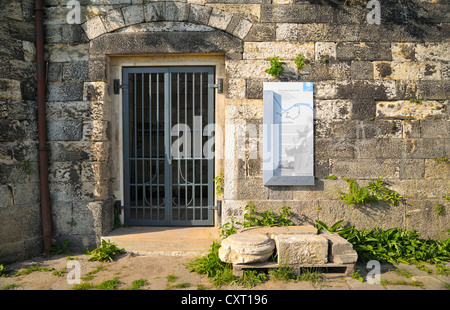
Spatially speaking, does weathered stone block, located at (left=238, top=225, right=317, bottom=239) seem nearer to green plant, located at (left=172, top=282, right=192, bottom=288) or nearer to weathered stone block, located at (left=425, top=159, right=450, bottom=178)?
green plant, located at (left=172, top=282, right=192, bottom=288)

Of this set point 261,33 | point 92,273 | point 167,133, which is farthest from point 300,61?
point 92,273

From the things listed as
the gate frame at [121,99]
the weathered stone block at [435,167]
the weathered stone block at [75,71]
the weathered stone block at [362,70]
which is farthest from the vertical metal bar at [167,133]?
the weathered stone block at [435,167]

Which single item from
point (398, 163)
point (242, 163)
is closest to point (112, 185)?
point (242, 163)

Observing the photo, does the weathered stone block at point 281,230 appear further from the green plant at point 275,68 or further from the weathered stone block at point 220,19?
the weathered stone block at point 220,19

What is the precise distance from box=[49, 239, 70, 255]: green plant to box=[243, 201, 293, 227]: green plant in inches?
94.5

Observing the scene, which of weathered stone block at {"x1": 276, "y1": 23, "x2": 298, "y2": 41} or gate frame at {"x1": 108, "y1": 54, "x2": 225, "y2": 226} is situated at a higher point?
weathered stone block at {"x1": 276, "y1": 23, "x2": 298, "y2": 41}

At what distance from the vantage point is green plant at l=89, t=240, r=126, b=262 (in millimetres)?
4168

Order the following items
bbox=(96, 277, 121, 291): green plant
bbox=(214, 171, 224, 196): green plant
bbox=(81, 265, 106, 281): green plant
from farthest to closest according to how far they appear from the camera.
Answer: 1. bbox=(214, 171, 224, 196): green plant
2. bbox=(81, 265, 106, 281): green plant
3. bbox=(96, 277, 121, 291): green plant

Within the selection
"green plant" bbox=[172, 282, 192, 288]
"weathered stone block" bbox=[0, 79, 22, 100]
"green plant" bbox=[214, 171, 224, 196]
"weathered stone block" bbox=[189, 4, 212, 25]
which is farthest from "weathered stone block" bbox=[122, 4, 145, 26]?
"green plant" bbox=[172, 282, 192, 288]

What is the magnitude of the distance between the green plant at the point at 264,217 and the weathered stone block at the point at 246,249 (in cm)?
63

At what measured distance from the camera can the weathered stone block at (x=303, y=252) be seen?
364 centimetres

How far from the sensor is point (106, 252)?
13.8 ft

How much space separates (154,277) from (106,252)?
0.86 metres

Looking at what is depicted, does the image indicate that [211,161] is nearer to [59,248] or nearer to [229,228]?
[229,228]
